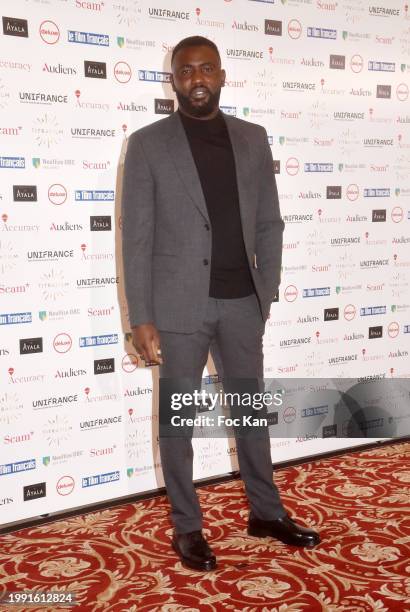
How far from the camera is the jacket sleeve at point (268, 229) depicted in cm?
288

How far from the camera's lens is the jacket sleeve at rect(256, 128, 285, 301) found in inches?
113

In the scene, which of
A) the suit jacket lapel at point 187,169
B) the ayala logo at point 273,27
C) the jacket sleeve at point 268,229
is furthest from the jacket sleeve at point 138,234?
the ayala logo at point 273,27

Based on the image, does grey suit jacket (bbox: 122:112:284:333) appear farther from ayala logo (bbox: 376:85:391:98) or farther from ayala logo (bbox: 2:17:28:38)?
ayala logo (bbox: 376:85:391:98)

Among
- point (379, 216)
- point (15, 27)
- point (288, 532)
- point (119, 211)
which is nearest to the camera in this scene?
point (288, 532)

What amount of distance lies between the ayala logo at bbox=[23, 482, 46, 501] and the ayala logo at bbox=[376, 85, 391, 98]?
2756 millimetres

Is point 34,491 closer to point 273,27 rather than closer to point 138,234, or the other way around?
point 138,234

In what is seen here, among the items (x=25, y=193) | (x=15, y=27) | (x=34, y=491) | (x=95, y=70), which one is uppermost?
(x=15, y=27)

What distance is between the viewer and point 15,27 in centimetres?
301

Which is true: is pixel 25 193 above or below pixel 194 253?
above

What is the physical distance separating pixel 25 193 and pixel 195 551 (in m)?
1.66

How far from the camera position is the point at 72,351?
3.31 metres

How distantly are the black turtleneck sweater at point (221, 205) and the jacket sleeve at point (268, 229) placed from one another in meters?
0.16

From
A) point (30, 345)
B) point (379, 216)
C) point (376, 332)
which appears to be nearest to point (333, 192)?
point (379, 216)

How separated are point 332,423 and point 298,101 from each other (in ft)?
5.89
